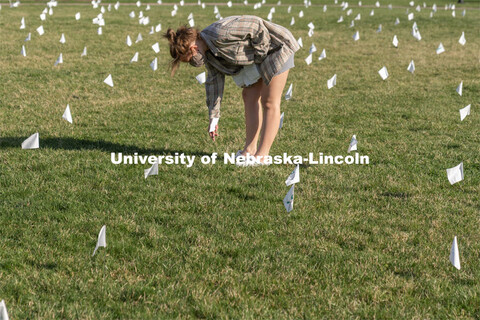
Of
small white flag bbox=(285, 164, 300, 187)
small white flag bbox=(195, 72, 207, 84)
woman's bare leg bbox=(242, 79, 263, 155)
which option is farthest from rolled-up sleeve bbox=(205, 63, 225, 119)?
small white flag bbox=(195, 72, 207, 84)

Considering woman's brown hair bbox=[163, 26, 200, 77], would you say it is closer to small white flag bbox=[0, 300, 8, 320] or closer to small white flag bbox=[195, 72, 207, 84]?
small white flag bbox=[0, 300, 8, 320]

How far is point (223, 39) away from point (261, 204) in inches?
64.5

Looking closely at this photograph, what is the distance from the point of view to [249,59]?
17.5 feet

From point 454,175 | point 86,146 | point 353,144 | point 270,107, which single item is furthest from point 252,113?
point 454,175

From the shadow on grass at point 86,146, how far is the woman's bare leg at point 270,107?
59cm

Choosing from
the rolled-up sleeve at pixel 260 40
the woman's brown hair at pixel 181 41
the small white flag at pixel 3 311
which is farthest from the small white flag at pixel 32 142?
the small white flag at pixel 3 311

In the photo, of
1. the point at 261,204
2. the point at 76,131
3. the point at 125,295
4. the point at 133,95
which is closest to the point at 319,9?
the point at 133,95

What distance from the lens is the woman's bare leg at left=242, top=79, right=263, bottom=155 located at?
18.9ft

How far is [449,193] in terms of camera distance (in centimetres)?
510

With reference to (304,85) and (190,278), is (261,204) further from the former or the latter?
(304,85)

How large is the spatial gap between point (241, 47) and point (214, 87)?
0.60 meters

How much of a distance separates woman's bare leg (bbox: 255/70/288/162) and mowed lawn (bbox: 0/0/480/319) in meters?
0.28

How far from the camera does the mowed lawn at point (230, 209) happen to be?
336cm

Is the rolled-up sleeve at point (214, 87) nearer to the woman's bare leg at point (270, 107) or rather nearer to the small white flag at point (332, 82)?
the woman's bare leg at point (270, 107)
